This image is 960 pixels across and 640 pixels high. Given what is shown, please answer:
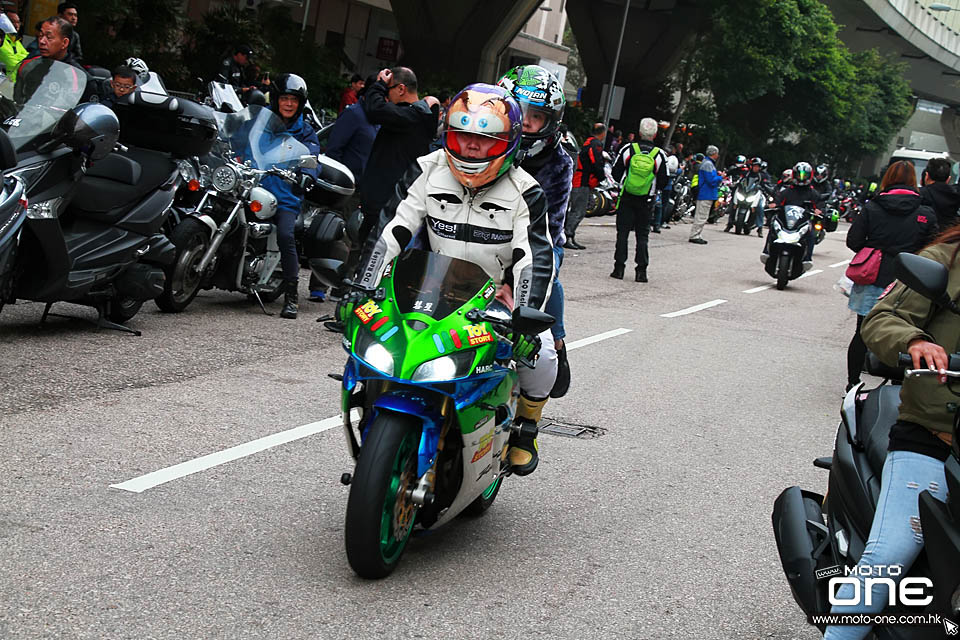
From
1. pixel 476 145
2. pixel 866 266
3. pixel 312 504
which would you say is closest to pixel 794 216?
pixel 866 266

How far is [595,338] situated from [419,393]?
7042 millimetres

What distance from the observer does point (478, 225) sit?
5008 mm

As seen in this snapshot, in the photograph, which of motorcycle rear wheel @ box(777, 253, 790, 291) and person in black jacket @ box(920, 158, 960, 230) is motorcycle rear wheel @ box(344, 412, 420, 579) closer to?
person in black jacket @ box(920, 158, 960, 230)

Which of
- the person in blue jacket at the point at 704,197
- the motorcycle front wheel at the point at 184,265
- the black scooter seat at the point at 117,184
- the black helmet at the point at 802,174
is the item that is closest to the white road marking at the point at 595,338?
the motorcycle front wheel at the point at 184,265

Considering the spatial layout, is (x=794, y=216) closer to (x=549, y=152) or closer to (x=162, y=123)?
(x=162, y=123)

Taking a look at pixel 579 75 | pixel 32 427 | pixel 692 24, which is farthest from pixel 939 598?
pixel 579 75

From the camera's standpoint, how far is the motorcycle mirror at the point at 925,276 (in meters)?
3.50

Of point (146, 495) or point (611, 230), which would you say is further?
point (611, 230)

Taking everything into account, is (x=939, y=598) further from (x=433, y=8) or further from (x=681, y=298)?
(x=433, y=8)

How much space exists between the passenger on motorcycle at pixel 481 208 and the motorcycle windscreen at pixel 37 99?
3382mm

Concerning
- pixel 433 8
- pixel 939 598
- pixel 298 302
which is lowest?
pixel 298 302

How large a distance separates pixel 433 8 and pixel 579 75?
4883 centimetres

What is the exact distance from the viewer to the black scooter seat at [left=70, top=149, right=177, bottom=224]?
8180 mm

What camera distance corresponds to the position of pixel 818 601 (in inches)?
152
